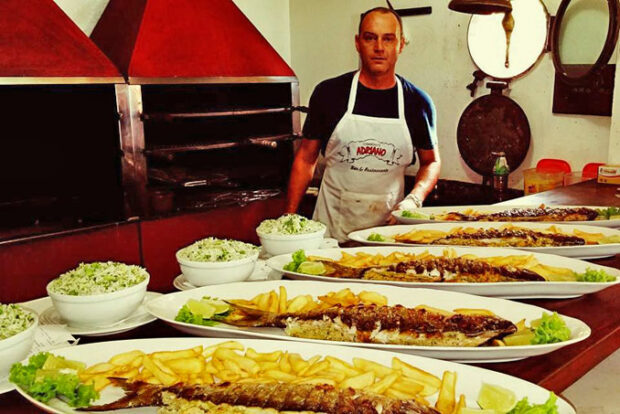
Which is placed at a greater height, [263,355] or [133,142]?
[133,142]

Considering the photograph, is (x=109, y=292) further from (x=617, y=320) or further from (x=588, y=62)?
(x=588, y=62)

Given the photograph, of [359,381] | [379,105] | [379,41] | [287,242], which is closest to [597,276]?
[359,381]

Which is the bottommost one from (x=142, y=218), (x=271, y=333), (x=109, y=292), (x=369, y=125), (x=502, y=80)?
(x=142, y=218)

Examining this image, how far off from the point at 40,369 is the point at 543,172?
12.8ft

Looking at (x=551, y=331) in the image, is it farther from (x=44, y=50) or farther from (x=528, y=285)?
(x=44, y=50)

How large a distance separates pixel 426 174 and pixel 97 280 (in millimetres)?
→ 2591

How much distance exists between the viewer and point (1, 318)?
1382mm

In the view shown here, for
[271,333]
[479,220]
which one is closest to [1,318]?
[271,333]

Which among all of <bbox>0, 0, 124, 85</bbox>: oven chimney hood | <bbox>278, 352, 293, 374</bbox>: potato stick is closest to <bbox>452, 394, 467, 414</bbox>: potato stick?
<bbox>278, 352, 293, 374</bbox>: potato stick

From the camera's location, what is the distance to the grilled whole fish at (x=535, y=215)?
8.43 ft

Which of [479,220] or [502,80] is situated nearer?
[479,220]

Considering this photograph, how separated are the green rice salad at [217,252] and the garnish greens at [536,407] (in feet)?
3.38

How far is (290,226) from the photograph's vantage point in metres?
2.20

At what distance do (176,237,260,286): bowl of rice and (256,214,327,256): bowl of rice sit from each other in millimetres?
201
